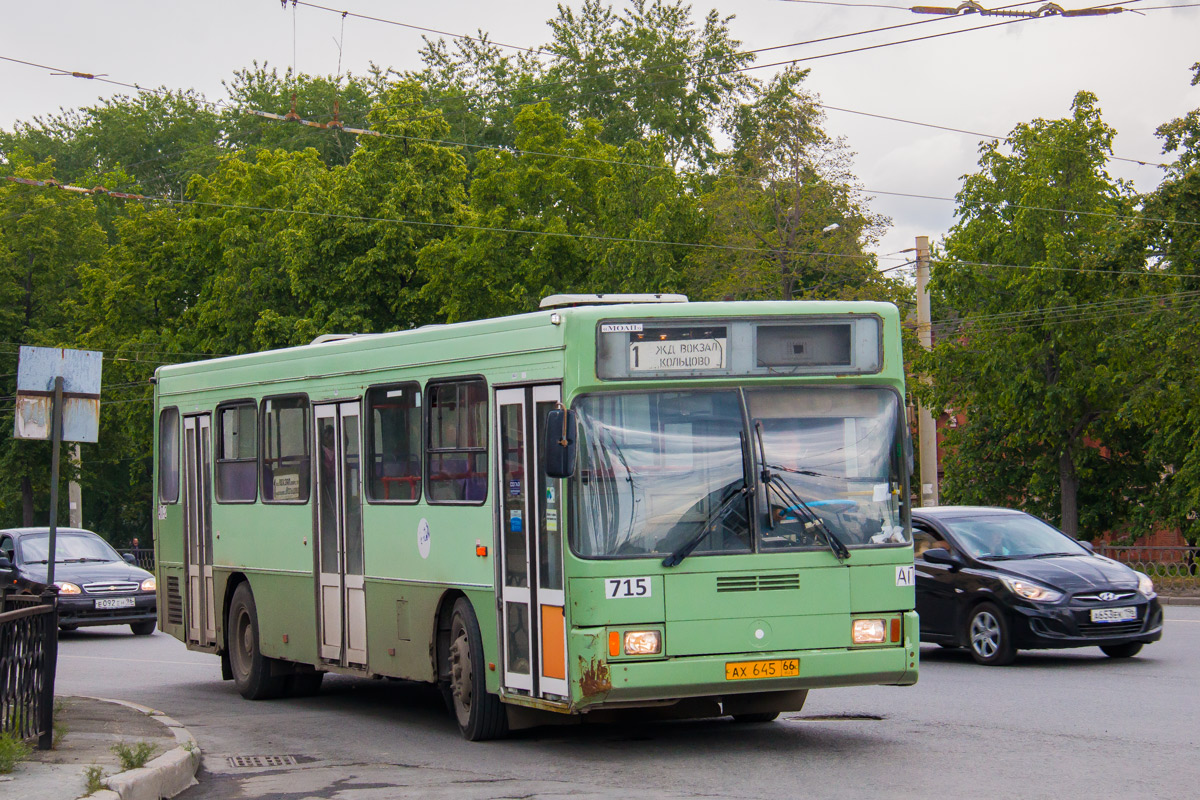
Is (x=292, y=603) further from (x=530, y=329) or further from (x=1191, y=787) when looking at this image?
(x=1191, y=787)

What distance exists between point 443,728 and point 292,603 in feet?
8.35

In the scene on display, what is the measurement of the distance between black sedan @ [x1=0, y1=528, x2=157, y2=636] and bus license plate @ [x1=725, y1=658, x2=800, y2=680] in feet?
52.7

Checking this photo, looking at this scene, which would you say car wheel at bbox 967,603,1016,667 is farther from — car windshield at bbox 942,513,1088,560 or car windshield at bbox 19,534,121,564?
car windshield at bbox 19,534,121,564

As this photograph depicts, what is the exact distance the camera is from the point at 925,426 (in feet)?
130

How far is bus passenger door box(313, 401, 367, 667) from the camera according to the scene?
42.2 ft

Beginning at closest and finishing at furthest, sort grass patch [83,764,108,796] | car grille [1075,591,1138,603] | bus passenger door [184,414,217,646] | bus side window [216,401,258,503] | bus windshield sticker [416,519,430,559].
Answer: grass patch [83,764,108,796] → bus windshield sticker [416,519,430,559] → bus side window [216,401,258,503] → car grille [1075,591,1138,603] → bus passenger door [184,414,217,646]

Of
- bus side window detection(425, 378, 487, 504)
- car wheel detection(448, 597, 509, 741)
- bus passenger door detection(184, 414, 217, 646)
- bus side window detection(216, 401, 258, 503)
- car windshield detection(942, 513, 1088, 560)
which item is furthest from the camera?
car windshield detection(942, 513, 1088, 560)

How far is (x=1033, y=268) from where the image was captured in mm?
42469

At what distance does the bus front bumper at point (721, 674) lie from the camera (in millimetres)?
9477

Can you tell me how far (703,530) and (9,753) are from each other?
13.8 ft

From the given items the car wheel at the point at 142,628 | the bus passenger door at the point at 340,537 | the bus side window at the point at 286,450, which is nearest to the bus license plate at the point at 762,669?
the bus passenger door at the point at 340,537

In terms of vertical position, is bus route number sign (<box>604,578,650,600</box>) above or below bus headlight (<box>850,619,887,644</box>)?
above

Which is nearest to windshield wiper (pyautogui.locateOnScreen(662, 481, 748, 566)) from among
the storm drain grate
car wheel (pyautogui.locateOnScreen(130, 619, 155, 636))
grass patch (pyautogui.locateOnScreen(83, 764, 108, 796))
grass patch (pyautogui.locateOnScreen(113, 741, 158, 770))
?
the storm drain grate

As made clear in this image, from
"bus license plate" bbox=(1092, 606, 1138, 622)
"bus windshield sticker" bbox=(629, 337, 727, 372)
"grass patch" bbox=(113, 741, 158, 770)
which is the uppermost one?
"bus windshield sticker" bbox=(629, 337, 727, 372)
